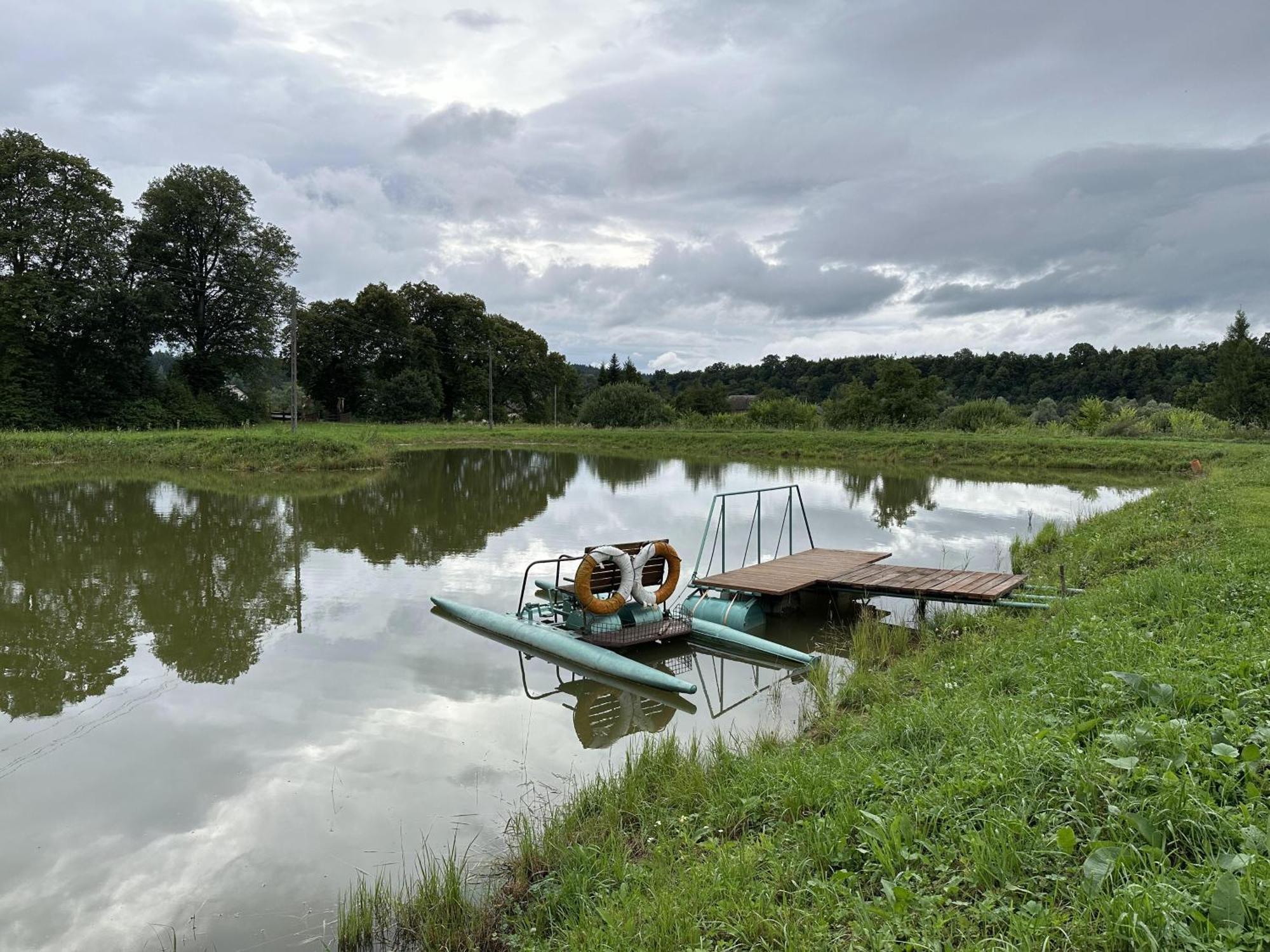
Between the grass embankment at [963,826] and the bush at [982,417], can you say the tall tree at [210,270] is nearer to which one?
the bush at [982,417]

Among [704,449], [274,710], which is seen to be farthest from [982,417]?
[274,710]

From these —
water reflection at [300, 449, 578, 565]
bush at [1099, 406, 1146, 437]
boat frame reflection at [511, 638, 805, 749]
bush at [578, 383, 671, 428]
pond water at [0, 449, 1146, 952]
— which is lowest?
boat frame reflection at [511, 638, 805, 749]

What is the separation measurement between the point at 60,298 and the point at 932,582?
44.6 meters

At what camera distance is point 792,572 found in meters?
10.9

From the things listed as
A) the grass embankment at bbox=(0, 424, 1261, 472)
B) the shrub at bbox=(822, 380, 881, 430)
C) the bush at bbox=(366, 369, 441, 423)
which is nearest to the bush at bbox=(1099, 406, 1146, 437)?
the grass embankment at bbox=(0, 424, 1261, 472)

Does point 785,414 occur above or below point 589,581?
above

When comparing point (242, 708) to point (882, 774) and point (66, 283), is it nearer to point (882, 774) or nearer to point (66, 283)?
point (882, 774)

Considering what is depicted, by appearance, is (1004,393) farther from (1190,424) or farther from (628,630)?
(628,630)

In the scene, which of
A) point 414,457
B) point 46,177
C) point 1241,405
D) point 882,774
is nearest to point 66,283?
point 46,177

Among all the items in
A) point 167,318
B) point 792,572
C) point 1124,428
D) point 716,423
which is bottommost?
point 792,572

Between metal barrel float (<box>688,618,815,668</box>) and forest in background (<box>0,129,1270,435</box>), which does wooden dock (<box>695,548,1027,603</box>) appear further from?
forest in background (<box>0,129,1270,435</box>)

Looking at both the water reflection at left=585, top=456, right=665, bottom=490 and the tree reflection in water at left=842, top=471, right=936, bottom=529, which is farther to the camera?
the water reflection at left=585, top=456, right=665, bottom=490

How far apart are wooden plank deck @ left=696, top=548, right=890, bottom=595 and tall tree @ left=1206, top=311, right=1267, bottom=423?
3187 cm

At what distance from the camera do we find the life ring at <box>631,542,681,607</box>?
935 centimetres
